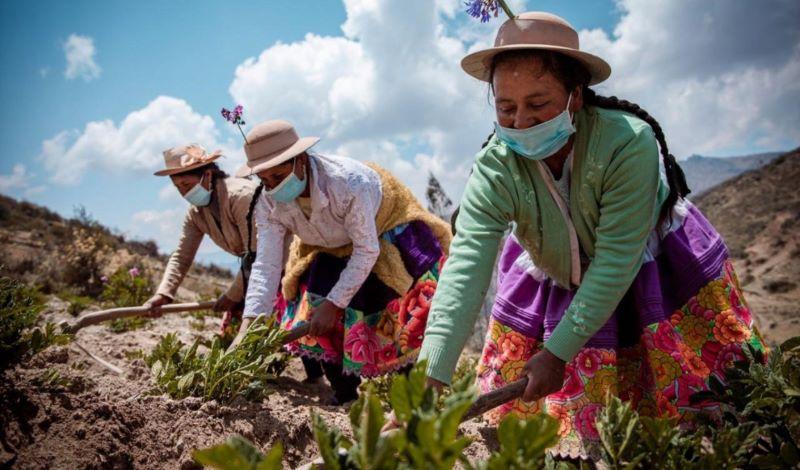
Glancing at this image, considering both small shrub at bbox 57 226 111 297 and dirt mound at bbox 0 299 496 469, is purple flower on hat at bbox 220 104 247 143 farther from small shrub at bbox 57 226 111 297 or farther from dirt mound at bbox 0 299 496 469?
small shrub at bbox 57 226 111 297

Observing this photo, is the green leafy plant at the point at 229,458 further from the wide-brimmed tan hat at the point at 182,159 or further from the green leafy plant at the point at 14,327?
the wide-brimmed tan hat at the point at 182,159

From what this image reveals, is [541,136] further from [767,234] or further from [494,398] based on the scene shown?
[767,234]

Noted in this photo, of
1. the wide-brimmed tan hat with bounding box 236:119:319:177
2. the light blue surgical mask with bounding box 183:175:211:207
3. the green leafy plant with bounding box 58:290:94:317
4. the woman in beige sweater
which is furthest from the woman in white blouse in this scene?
the green leafy plant with bounding box 58:290:94:317

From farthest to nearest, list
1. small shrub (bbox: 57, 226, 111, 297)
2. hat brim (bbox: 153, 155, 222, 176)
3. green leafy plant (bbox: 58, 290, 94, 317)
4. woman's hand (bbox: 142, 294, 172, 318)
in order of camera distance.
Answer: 1. small shrub (bbox: 57, 226, 111, 297)
2. green leafy plant (bbox: 58, 290, 94, 317)
3. woman's hand (bbox: 142, 294, 172, 318)
4. hat brim (bbox: 153, 155, 222, 176)

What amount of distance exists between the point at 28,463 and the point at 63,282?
830cm

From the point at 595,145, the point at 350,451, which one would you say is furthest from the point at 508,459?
the point at 595,145

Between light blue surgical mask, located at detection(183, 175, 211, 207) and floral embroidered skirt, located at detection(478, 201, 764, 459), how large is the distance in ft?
9.60

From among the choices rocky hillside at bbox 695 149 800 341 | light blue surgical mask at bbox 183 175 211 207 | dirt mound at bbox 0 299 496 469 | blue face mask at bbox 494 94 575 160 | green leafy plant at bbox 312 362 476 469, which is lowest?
dirt mound at bbox 0 299 496 469

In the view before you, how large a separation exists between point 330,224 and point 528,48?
1.94 meters

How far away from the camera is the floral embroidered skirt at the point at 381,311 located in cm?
356

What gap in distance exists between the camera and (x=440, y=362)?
5.76ft

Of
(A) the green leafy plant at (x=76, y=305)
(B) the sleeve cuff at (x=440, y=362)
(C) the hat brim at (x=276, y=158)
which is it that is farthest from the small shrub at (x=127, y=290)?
(B) the sleeve cuff at (x=440, y=362)

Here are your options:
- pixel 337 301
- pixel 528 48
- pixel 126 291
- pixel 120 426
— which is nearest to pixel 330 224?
pixel 337 301

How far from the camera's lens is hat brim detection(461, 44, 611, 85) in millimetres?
1762
